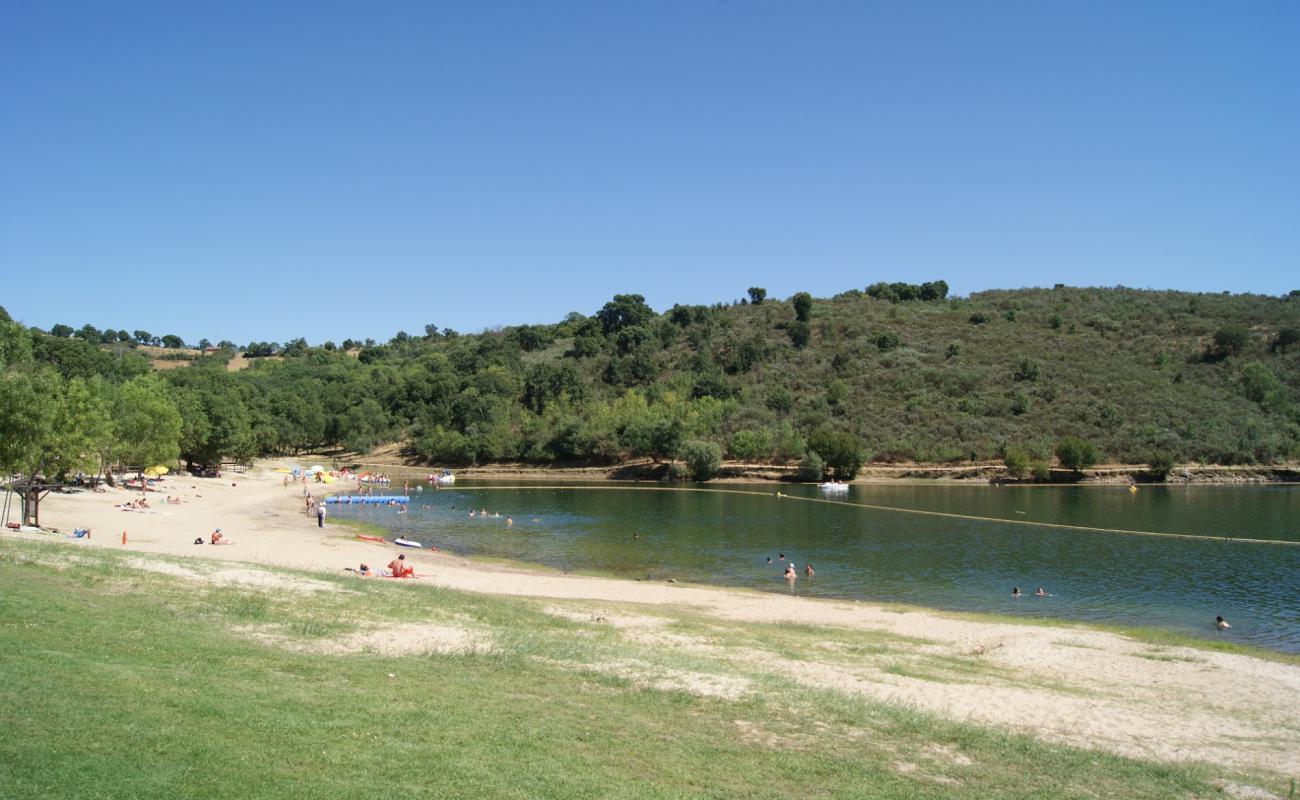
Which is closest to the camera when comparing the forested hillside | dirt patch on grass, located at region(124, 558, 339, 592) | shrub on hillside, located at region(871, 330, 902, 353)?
dirt patch on grass, located at region(124, 558, 339, 592)

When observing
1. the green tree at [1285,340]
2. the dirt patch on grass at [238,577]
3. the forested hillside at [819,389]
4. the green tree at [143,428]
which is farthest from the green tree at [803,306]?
the dirt patch on grass at [238,577]

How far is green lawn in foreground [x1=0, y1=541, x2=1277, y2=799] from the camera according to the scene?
9438mm

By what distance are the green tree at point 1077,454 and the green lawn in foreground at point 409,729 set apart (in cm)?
9546

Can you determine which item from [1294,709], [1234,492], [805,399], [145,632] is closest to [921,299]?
[805,399]

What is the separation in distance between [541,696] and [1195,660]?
2209cm

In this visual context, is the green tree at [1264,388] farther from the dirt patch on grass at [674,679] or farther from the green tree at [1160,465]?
the dirt patch on grass at [674,679]

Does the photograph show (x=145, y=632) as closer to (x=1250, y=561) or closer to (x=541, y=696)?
(x=541, y=696)

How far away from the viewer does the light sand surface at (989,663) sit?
17.4 m

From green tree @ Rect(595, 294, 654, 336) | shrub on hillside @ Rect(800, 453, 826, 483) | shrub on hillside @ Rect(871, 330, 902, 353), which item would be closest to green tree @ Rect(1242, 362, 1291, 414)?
shrub on hillside @ Rect(871, 330, 902, 353)

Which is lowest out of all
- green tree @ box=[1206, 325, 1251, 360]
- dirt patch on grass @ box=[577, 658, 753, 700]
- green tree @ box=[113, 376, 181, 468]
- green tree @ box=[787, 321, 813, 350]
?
dirt patch on grass @ box=[577, 658, 753, 700]

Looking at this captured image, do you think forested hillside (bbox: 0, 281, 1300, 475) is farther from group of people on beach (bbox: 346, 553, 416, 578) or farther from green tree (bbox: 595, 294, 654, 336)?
group of people on beach (bbox: 346, 553, 416, 578)

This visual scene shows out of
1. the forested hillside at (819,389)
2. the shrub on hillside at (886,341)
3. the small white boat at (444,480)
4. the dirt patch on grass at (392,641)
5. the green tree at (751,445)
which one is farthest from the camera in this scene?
the shrub on hillside at (886,341)

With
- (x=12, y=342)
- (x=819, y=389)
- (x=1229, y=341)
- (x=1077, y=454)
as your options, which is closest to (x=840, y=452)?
(x=819, y=389)

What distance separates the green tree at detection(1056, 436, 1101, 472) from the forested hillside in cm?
301
